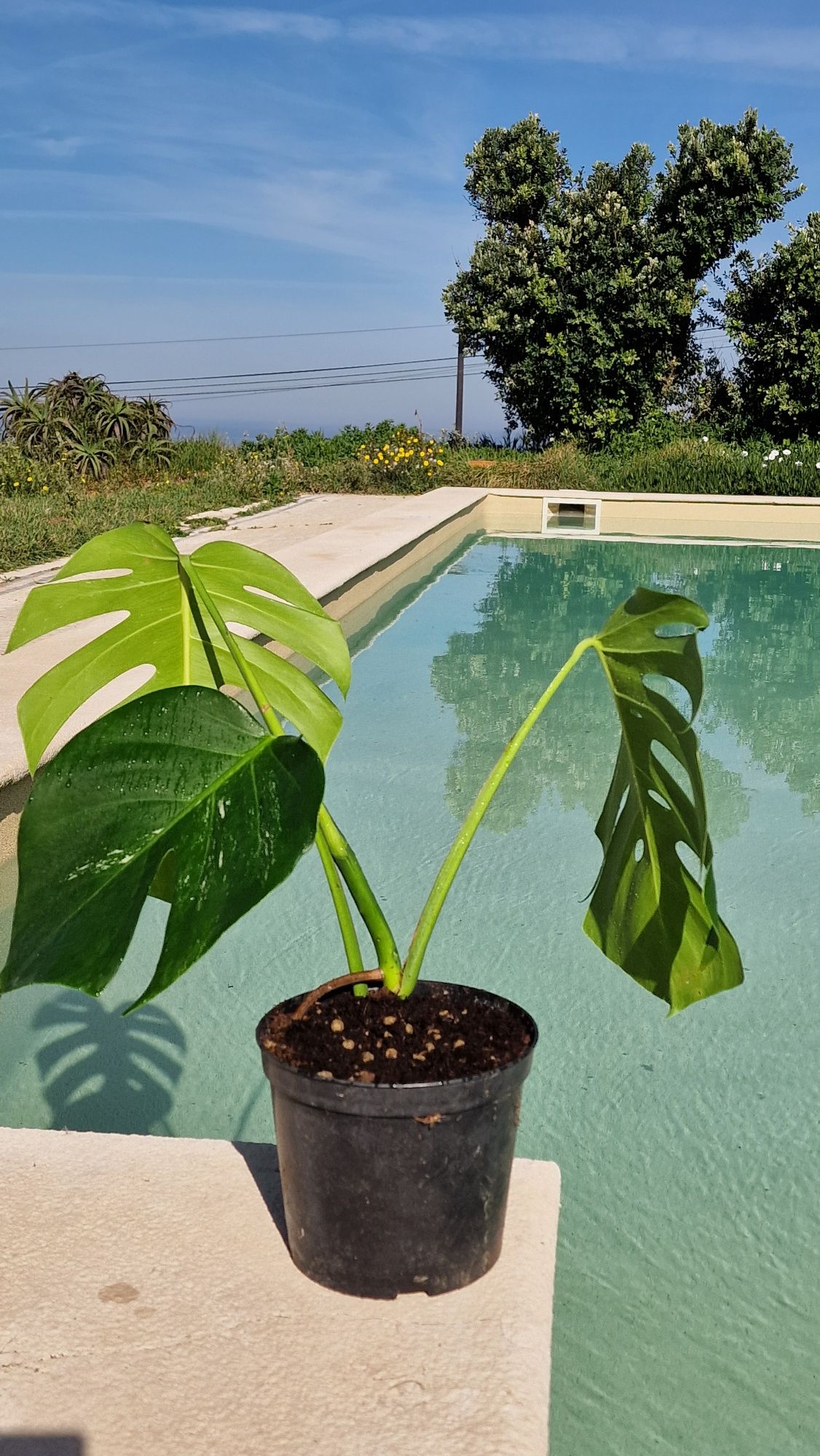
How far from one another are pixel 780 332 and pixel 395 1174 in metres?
17.6

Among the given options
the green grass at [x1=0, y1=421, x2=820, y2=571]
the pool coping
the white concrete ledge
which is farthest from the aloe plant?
the green grass at [x1=0, y1=421, x2=820, y2=571]

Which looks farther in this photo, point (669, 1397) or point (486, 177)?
point (486, 177)

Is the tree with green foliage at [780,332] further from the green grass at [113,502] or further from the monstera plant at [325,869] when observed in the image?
the monstera plant at [325,869]

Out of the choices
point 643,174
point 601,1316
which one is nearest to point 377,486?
point 643,174

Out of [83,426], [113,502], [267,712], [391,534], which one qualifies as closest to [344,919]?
[267,712]

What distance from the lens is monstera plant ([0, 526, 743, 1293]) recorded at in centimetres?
112

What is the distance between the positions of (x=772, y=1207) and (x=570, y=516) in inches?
547

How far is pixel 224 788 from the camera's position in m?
1.18

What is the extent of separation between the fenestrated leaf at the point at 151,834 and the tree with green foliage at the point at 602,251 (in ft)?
56.5

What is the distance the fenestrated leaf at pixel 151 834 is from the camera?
3.61 ft

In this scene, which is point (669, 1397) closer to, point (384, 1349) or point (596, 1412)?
point (596, 1412)

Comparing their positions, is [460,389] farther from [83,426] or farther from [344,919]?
[344,919]

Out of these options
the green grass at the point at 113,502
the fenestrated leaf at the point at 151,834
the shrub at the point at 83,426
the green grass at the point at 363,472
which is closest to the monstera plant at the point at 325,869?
the fenestrated leaf at the point at 151,834

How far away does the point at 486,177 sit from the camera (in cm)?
1784
